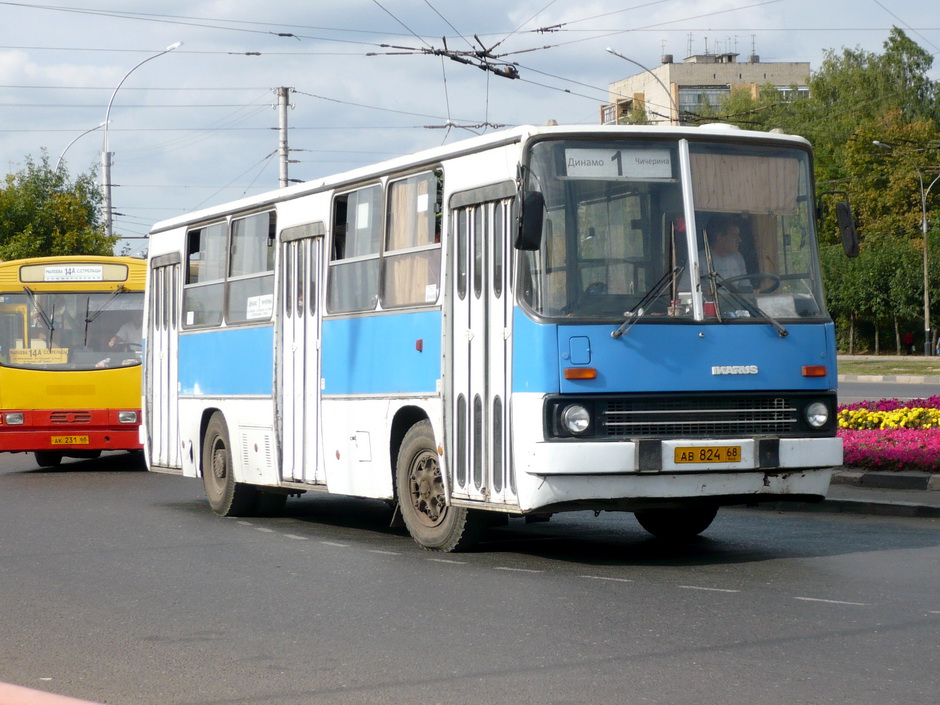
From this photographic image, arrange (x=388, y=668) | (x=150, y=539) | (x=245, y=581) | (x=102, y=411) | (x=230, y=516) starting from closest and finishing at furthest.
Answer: (x=388, y=668) < (x=245, y=581) < (x=150, y=539) < (x=230, y=516) < (x=102, y=411)

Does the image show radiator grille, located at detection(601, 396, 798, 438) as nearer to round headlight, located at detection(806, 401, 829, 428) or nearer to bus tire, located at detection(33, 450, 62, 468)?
round headlight, located at detection(806, 401, 829, 428)

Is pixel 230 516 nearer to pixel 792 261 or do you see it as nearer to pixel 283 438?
pixel 283 438

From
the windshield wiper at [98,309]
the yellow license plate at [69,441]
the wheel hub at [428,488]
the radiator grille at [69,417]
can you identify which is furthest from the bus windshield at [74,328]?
the wheel hub at [428,488]

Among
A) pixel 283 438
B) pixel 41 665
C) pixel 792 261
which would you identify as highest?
pixel 792 261

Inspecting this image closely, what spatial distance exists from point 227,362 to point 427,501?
4252mm

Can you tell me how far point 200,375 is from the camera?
51.5ft

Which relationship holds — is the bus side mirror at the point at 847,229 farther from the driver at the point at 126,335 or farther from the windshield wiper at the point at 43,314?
the windshield wiper at the point at 43,314

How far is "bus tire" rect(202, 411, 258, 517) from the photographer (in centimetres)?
1478

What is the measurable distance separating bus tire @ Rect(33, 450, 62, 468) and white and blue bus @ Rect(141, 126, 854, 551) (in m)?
12.0

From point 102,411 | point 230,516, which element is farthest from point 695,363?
point 102,411

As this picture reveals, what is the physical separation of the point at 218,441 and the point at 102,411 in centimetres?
666

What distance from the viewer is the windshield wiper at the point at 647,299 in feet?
32.5

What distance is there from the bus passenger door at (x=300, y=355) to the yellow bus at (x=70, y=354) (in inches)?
325

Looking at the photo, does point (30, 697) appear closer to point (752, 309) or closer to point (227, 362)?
point (752, 309)
